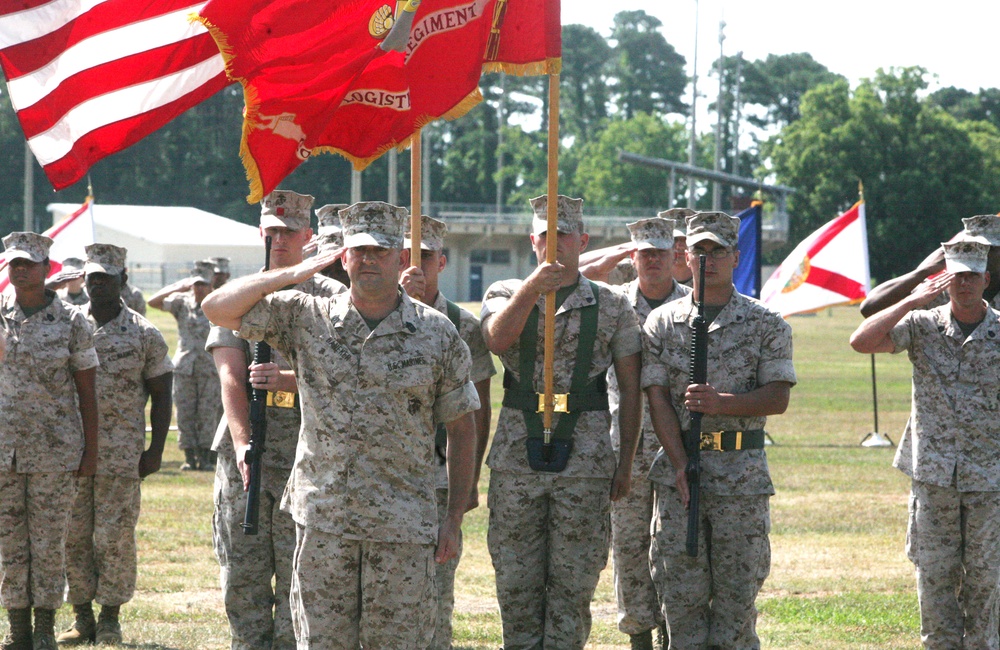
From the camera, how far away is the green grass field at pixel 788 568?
9.39 metres

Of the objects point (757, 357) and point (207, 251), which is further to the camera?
point (207, 251)

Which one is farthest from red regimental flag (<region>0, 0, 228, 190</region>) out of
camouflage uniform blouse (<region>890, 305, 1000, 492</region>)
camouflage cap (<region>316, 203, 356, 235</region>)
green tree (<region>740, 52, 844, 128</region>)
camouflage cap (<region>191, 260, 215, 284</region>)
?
green tree (<region>740, 52, 844, 128</region>)

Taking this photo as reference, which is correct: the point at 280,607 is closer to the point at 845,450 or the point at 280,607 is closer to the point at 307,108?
the point at 307,108

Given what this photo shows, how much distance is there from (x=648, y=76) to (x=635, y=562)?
118870 millimetres

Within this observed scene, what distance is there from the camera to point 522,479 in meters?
7.42

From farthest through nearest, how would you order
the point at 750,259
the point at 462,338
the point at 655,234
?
the point at 750,259, the point at 655,234, the point at 462,338

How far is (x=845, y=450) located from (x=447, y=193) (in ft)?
266

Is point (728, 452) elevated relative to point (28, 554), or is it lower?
elevated

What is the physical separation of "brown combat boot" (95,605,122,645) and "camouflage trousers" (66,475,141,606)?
0.05 m

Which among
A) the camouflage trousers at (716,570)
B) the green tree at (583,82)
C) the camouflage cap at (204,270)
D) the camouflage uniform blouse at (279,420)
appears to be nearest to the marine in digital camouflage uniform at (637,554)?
the camouflage trousers at (716,570)

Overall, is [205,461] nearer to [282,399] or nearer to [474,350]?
[282,399]

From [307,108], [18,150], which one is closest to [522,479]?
[307,108]

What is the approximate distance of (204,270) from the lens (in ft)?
53.7

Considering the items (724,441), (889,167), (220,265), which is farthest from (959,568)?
(889,167)
